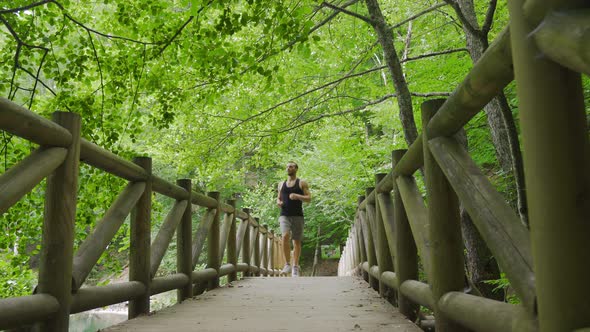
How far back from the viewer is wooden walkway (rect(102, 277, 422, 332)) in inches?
124

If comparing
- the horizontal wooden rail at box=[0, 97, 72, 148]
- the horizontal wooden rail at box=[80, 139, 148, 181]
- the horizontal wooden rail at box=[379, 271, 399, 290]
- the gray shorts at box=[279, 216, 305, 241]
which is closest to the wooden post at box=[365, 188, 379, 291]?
the horizontal wooden rail at box=[379, 271, 399, 290]

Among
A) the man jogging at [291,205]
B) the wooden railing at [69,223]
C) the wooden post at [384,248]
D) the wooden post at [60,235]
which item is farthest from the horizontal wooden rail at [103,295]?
the man jogging at [291,205]

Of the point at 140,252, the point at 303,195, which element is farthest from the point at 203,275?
the point at 303,195

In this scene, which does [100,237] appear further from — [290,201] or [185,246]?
[290,201]

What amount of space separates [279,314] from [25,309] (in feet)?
6.41

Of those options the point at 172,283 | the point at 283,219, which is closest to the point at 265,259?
the point at 283,219

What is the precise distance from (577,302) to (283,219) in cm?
748

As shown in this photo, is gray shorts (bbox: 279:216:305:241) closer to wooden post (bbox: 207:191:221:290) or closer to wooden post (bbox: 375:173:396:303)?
wooden post (bbox: 207:191:221:290)

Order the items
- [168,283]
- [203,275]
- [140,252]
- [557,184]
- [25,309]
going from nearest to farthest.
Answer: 1. [557,184]
2. [25,309]
3. [140,252]
4. [168,283]
5. [203,275]

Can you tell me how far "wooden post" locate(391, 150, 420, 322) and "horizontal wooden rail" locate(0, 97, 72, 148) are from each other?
2.32m

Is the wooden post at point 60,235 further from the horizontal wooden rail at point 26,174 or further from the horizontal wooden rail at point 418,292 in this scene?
the horizontal wooden rail at point 418,292

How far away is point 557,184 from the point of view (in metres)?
1.23

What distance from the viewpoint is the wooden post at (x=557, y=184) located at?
1200mm

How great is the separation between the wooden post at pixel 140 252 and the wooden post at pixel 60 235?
118cm
